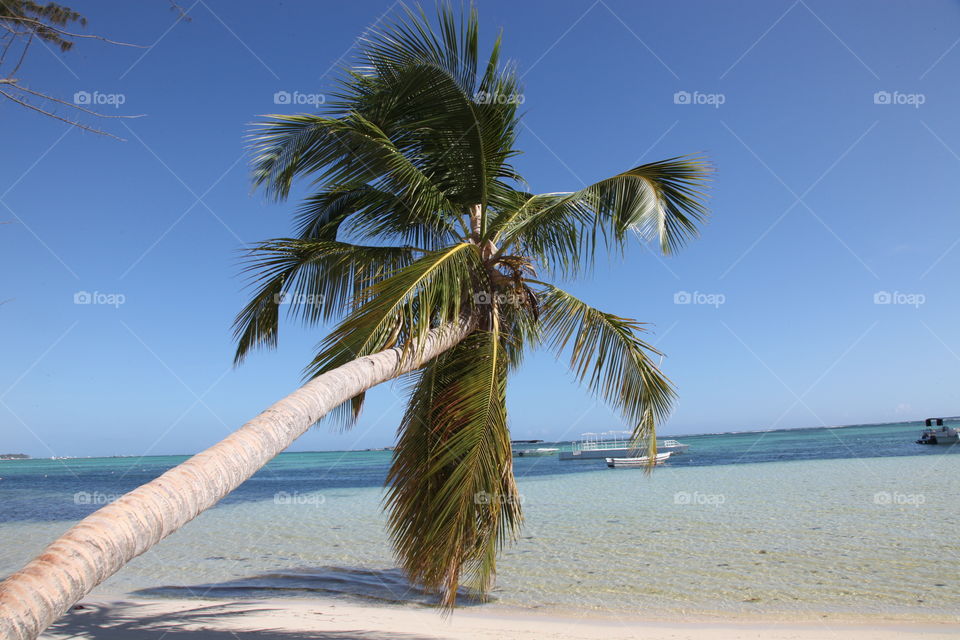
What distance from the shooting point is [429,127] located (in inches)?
248

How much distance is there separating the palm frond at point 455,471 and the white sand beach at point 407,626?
2.63m

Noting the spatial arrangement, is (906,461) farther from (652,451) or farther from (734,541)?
(652,451)

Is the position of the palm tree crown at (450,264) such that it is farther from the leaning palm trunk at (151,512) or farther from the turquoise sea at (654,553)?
the turquoise sea at (654,553)

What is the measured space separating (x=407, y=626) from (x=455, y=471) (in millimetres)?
4526

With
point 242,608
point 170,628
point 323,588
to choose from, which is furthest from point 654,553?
point 170,628

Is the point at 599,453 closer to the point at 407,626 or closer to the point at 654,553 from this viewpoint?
the point at 654,553

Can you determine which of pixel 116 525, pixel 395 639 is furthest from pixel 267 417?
pixel 395 639

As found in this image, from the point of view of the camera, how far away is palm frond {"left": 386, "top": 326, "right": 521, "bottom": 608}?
504 centimetres

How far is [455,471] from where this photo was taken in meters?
4.98

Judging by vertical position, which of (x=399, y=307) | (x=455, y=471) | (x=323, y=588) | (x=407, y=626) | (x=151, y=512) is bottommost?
(x=323, y=588)

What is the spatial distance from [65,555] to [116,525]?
0.75 feet

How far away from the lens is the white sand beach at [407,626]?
7469 millimetres

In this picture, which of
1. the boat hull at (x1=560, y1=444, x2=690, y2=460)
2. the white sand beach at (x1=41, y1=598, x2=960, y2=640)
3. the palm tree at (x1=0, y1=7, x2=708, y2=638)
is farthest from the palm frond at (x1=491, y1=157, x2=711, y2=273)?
the boat hull at (x1=560, y1=444, x2=690, y2=460)

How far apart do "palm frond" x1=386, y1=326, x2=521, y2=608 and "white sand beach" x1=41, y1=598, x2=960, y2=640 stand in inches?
104
